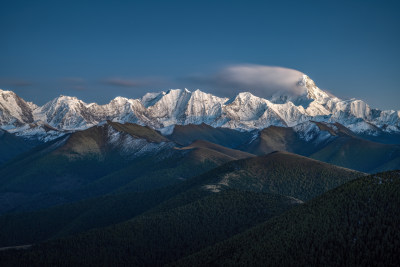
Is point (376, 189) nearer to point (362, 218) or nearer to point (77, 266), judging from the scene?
point (362, 218)

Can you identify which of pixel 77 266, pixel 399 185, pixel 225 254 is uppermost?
pixel 399 185

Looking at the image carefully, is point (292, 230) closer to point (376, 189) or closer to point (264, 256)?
point (264, 256)

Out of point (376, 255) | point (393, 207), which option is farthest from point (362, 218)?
point (376, 255)

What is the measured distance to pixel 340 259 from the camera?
124562 mm

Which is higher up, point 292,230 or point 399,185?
point 399,185

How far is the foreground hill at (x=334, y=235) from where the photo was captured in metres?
123

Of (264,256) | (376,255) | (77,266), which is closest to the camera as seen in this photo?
(376,255)

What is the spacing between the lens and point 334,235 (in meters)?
135

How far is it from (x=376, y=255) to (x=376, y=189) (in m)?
32.4

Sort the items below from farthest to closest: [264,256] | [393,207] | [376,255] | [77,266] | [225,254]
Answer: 1. [77,266]
2. [225,254]
3. [264,256]
4. [393,207]
5. [376,255]

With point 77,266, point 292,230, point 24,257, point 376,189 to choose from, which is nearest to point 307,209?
point 292,230

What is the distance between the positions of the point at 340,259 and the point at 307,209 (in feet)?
123

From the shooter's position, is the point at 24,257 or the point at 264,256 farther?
the point at 24,257

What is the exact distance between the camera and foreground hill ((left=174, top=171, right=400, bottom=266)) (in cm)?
12338
